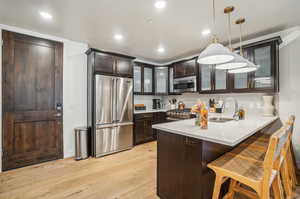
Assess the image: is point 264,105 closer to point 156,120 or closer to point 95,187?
point 156,120

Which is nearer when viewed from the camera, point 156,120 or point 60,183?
point 60,183

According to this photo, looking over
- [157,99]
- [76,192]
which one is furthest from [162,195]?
[157,99]

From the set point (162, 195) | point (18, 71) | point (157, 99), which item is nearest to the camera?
point (162, 195)

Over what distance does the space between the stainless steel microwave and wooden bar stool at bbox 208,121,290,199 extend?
239cm

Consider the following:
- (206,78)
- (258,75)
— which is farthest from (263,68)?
(206,78)

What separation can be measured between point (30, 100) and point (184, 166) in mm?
3017

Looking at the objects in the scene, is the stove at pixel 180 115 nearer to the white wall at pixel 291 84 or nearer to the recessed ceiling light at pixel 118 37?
the white wall at pixel 291 84

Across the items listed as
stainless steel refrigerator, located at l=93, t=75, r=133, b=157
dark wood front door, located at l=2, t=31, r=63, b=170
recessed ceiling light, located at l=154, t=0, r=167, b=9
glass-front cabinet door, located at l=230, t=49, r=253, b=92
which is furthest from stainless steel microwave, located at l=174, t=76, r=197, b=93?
dark wood front door, located at l=2, t=31, r=63, b=170

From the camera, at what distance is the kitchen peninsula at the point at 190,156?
4.33 ft

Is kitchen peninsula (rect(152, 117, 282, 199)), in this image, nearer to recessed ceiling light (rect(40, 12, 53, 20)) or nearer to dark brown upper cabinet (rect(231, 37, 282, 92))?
dark brown upper cabinet (rect(231, 37, 282, 92))

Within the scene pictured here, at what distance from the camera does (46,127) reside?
2811 mm

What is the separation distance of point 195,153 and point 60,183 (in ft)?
6.93

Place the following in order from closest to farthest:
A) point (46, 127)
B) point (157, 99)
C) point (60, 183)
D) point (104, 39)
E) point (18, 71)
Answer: point (60, 183) < point (18, 71) < point (46, 127) < point (104, 39) < point (157, 99)

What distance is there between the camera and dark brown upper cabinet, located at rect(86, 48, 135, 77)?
3.04 m
